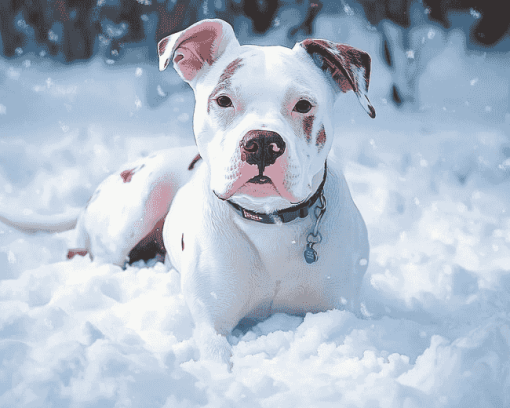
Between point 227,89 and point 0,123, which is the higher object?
point 227,89

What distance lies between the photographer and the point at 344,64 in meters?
1.96

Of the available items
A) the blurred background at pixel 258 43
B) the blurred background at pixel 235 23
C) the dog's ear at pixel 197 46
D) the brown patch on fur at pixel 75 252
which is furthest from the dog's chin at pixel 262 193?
the blurred background at pixel 235 23

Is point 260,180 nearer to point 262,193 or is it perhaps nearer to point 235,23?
point 262,193

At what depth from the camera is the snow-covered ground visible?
5.48 ft

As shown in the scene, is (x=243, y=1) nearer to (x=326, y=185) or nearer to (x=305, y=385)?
(x=326, y=185)

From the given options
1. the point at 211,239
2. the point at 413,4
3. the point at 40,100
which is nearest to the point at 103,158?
the point at 40,100

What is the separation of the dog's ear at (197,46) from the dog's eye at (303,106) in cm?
42

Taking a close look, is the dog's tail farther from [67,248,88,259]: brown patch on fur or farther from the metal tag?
the metal tag

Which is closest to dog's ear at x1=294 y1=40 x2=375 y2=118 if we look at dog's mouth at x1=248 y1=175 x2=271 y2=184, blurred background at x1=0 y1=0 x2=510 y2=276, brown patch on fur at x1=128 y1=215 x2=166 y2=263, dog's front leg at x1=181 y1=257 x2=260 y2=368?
dog's mouth at x1=248 y1=175 x2=271 y2=184

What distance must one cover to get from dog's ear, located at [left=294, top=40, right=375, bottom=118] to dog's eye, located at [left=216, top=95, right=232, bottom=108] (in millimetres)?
410

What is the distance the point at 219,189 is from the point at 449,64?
5234mm

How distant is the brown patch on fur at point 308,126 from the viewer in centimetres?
186

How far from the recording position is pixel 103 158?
5414mm

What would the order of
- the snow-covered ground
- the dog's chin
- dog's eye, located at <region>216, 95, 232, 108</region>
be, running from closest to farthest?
1. the snow-covered ground
2. the dog's chin
3. dog's eye, located at <region>216, 95, 232, 108</region>
